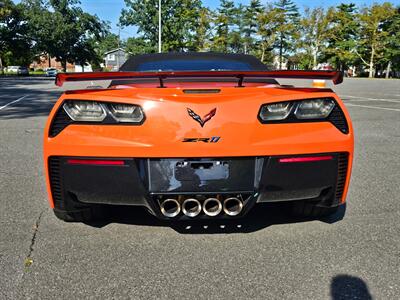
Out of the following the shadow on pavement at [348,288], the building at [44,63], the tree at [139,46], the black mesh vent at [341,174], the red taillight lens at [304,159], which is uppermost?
the red taillight lens at [304,159]

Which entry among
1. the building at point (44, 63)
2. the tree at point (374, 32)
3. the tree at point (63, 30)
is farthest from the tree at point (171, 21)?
the tree at point (374, 32)

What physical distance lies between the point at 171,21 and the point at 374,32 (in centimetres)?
3028

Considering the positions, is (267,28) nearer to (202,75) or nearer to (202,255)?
(202,75)

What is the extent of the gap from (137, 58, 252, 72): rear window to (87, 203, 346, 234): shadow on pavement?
55.7 inches

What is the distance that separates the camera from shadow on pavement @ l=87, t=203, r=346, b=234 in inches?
106

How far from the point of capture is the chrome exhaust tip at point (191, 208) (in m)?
2.29

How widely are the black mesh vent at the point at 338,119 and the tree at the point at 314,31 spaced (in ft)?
197

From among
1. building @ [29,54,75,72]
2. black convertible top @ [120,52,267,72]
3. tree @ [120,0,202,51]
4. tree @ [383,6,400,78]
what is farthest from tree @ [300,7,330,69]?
black convertible top @ [120,52,267,72]

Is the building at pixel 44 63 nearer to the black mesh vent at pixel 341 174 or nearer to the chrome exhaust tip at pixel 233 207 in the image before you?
the chrome exhaust tip at pixel 233 207

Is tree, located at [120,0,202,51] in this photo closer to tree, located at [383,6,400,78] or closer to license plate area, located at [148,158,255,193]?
tree, located at [383,6,400,78]

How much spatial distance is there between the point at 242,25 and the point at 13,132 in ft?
195

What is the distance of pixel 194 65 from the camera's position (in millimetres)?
3766

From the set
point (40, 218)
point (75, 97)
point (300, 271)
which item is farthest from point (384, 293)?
point (40, 218)

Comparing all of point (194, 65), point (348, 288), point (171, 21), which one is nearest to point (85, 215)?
point (348, 288)
